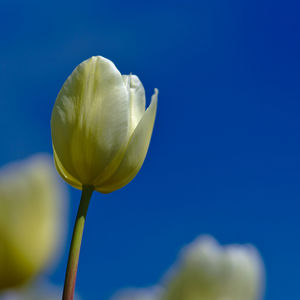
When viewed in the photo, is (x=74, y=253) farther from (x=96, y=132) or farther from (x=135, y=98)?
(x=135, y=98)

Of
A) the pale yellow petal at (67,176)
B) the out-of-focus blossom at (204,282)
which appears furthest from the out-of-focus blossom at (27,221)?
the pale yellow petal at (67,176)

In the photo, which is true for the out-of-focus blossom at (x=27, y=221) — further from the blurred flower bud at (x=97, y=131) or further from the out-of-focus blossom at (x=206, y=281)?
the blurred flower bud at (x=97, y=131)

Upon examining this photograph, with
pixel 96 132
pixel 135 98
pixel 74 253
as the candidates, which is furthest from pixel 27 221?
pixel 135 98

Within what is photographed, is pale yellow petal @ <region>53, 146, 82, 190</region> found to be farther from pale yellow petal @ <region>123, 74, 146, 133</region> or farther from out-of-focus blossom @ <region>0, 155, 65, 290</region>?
out-of-focus blossom @ <region>0, 155, 65, 290</region>

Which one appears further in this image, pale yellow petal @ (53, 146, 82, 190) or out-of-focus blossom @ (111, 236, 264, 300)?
pale yellow petal @ (53, 146, 82, 190)

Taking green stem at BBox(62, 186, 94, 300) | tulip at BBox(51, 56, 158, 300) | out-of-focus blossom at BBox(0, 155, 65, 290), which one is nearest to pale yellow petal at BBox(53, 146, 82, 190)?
tulip at BBox(51, 56, 158, 300)

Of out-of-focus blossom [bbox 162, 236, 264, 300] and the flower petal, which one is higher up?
the flower petal

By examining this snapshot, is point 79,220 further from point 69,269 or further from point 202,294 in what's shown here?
point 202,294
